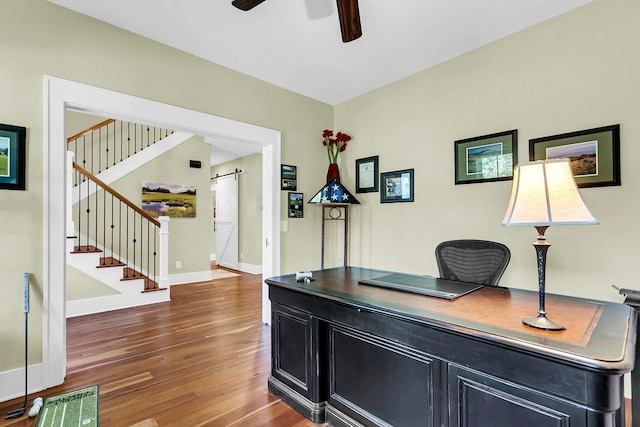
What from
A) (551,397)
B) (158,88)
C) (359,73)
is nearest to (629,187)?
(551,397)

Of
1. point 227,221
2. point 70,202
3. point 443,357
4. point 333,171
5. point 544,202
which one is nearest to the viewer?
point 544,202

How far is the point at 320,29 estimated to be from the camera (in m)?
2.59

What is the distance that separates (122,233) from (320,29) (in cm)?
445

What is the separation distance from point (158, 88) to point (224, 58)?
0.70m

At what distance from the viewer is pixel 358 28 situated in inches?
80.8

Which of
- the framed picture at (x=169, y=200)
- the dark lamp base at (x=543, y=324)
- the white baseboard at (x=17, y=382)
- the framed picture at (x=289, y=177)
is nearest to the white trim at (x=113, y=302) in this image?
the framed picture at (x=169, y=200)

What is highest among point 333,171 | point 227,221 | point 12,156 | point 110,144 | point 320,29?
point 320,29

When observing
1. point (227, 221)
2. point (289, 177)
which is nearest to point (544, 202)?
point (289, 177)

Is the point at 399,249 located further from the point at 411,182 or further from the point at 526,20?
the point at 526,20

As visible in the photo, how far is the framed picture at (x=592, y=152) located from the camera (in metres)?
2.14

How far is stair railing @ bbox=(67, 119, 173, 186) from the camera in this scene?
198 inches

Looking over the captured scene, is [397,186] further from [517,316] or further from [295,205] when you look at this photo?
[517,316]

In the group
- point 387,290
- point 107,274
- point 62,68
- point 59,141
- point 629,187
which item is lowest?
point 107,274

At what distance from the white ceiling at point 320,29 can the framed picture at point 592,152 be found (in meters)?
0.95
